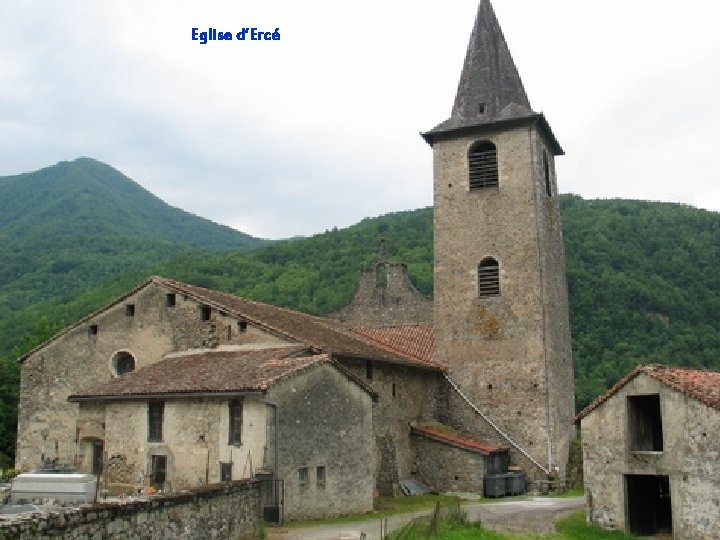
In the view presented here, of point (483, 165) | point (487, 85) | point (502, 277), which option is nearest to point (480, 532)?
point (502, 277)

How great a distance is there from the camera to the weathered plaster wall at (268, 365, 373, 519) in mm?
17500

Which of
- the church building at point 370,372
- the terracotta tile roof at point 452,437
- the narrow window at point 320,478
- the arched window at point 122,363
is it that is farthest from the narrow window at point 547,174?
the arched window at point 122,363

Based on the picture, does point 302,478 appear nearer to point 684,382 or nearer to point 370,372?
point 370,372

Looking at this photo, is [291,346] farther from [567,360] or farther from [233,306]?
[567,360]

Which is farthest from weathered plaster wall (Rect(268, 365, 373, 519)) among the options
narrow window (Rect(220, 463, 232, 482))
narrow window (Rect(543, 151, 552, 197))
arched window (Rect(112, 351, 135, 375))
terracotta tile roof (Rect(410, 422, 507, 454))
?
narrow window (Rect(543, 151, 552, 197))

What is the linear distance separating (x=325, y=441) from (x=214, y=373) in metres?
3.43

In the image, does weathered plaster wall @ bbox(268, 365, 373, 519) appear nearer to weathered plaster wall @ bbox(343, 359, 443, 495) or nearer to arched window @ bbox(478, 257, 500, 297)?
weathered plaster wall @ bbox(343, 359, 443, 495)

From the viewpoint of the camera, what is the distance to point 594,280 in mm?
52000

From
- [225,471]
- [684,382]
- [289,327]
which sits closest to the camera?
[684,382]

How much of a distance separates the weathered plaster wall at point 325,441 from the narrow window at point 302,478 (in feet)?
0.13

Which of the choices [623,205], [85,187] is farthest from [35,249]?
[623,205]

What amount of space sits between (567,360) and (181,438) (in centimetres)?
1678

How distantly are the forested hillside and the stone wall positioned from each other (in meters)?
5.28

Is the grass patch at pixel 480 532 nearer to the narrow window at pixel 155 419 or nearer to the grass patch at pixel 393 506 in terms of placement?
the grass patch at pixel 393 506
